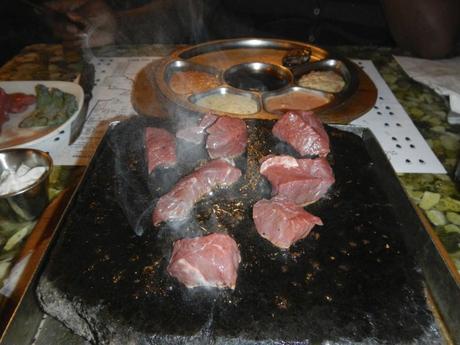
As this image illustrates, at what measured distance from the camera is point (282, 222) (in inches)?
76.3

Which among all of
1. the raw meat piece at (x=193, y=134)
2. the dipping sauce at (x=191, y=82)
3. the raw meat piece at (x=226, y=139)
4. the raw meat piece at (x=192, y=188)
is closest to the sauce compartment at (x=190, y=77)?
the dipping sauce at (x=191, y=82)

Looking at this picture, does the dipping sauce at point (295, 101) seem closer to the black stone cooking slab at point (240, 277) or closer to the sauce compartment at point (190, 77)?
the sauce compartment at point (190, 77)

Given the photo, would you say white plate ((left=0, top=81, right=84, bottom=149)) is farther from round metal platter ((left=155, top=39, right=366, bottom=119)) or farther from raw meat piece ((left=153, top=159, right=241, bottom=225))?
raw meat piece ((left=153, top=159, right=241, bottom=225))

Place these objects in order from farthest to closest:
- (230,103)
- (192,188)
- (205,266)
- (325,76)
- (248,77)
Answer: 1. (248,77)
2. (325,76)
3. (230,103)
4. (192,188)
5. (205,266)

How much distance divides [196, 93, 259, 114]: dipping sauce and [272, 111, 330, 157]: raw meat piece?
988mm

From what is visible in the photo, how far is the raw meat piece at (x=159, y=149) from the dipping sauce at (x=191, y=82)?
4.75ft

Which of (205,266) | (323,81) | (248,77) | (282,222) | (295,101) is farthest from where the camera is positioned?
(248,77)

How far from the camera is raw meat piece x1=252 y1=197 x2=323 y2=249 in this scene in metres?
1.94

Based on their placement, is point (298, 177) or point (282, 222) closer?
point (282, 222)

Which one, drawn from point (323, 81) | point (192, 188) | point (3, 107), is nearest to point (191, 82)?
point (323, 81)

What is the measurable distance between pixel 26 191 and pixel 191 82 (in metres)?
2.33

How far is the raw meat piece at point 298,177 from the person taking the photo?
2223mm

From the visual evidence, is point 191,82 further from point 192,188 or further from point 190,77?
point 192,188

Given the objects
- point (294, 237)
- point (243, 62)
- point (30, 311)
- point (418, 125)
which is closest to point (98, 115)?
point (243, 62)
